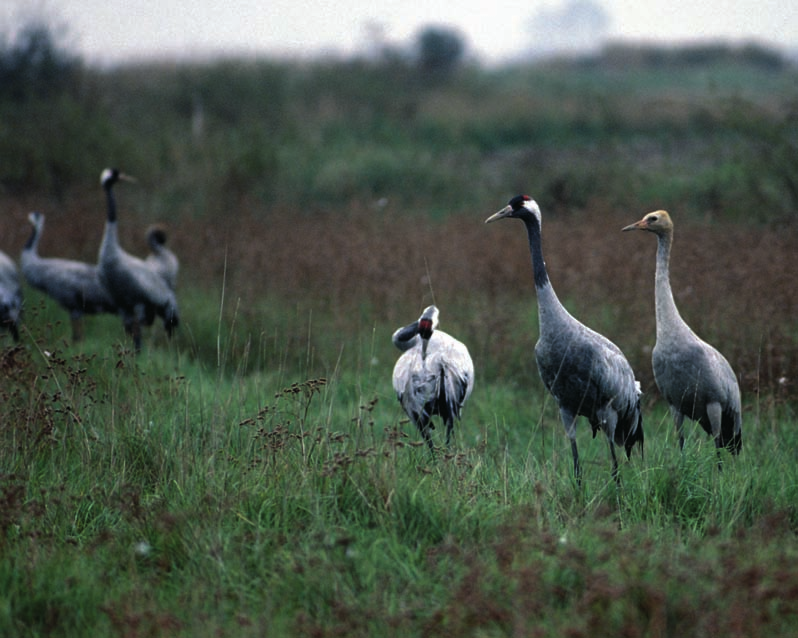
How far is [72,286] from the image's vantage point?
30.8ft

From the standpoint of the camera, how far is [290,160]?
59.7 ft

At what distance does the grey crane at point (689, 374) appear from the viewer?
5512 millimetres

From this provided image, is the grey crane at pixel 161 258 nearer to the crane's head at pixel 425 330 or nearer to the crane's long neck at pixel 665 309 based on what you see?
the crane's head at pixel 425 330

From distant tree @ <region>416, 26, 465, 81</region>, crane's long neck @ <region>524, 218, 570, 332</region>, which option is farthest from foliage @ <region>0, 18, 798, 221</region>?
crane's long neck @ <region>524, 218, 570, 332</region>

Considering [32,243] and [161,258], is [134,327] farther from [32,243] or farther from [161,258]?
[32,243]

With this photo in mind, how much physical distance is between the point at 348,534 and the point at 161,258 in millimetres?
6850

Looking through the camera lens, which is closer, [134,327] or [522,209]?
[522,209]

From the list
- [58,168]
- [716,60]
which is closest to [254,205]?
[58,168]

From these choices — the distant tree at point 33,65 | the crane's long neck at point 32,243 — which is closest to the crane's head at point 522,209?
the crane's long neck at point 32,243

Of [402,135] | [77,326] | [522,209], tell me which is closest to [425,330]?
A: [522,209]

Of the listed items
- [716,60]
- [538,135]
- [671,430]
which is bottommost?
[671,430]

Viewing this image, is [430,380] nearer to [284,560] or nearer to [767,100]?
[284,560]

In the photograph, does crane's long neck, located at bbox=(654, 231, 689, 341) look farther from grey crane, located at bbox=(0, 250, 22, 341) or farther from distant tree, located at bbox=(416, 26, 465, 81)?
distant tree, located at bbox=(416, 26, 465, 81)

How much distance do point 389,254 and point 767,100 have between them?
702 inches
